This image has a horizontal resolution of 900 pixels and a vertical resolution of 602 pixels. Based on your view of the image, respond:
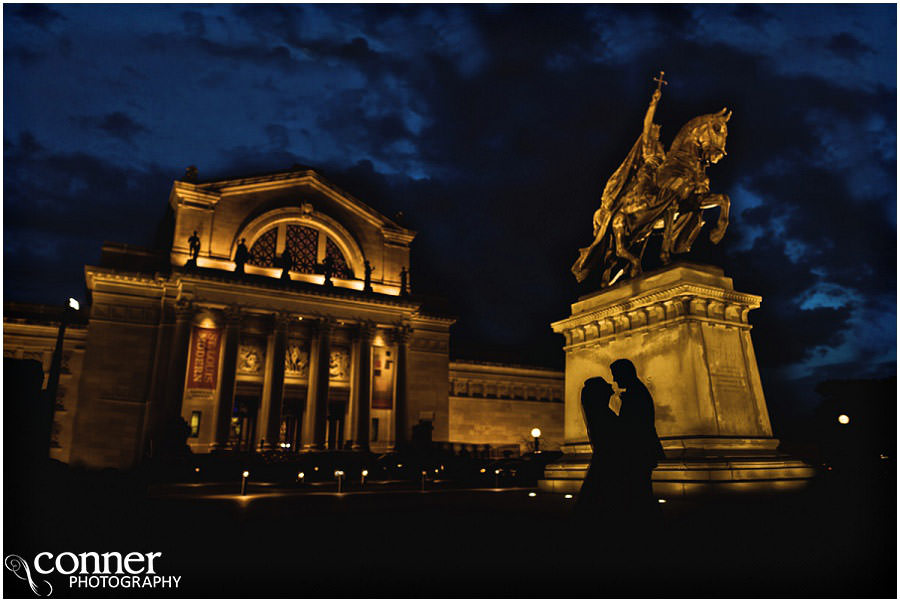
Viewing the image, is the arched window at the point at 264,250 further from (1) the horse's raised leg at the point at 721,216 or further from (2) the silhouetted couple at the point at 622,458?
(2) the silhouetted couple at the point at 622,458

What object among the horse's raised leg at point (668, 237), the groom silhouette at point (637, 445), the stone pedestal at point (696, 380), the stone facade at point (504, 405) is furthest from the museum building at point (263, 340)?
the groom silhouette at point (637, 445)

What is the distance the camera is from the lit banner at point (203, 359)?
38.3 m

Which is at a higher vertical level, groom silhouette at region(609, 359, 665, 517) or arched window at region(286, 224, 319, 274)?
arched window at region(286, 224, 319, 274)

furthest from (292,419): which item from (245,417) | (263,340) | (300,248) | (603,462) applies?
(603,462)

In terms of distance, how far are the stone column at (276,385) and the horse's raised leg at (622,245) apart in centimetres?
2891

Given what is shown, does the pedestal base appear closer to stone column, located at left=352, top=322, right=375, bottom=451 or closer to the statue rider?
the statue rider

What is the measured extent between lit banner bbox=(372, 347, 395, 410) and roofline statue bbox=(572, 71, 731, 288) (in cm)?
3155

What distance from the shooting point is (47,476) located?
31.2 feet

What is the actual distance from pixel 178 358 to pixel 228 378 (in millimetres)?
3286

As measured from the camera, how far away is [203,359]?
127 feet

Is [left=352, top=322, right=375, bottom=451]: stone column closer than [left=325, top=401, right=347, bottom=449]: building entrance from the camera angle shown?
Yes

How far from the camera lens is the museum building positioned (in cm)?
3797

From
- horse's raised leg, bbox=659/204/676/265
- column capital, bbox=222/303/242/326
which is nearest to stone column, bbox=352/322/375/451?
column capital, bbox=222/303/242/326

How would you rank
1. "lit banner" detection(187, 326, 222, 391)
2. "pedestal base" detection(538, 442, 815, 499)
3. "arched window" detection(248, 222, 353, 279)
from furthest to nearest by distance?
"arched window" detection(248, 222, 353, 279) → "lit banner" detection(187, 326, 222, 391) → "pedestal base" detection(538, 442, 815, 499)
